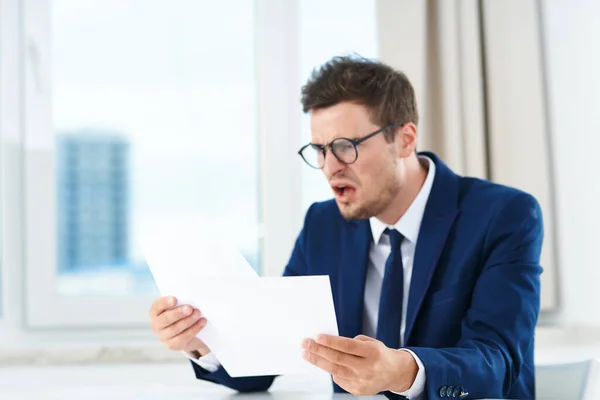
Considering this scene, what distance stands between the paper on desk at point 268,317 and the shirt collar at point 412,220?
555 mm

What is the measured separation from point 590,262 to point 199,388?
1395mm

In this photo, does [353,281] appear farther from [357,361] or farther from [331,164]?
[357,361]

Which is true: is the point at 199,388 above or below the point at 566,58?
below

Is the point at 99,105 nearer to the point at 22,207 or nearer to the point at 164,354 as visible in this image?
the point at 22,207

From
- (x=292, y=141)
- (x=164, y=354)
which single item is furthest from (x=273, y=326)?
(x=292, y=141)

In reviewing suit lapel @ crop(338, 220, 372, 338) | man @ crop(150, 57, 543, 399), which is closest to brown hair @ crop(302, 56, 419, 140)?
man @ crop(150, 57, 543, 399)

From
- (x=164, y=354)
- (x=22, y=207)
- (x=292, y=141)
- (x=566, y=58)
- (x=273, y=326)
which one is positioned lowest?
(x=164, y=354)

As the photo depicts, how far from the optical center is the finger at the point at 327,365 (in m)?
1.28

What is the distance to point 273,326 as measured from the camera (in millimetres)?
1286

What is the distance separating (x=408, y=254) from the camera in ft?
5.88

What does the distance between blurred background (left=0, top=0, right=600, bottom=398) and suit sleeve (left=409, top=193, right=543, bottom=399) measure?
2.84 ft

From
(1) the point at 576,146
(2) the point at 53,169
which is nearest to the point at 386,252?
(1) the point at 576,146

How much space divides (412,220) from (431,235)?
0.11 metres

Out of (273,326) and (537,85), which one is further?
(537,85)
